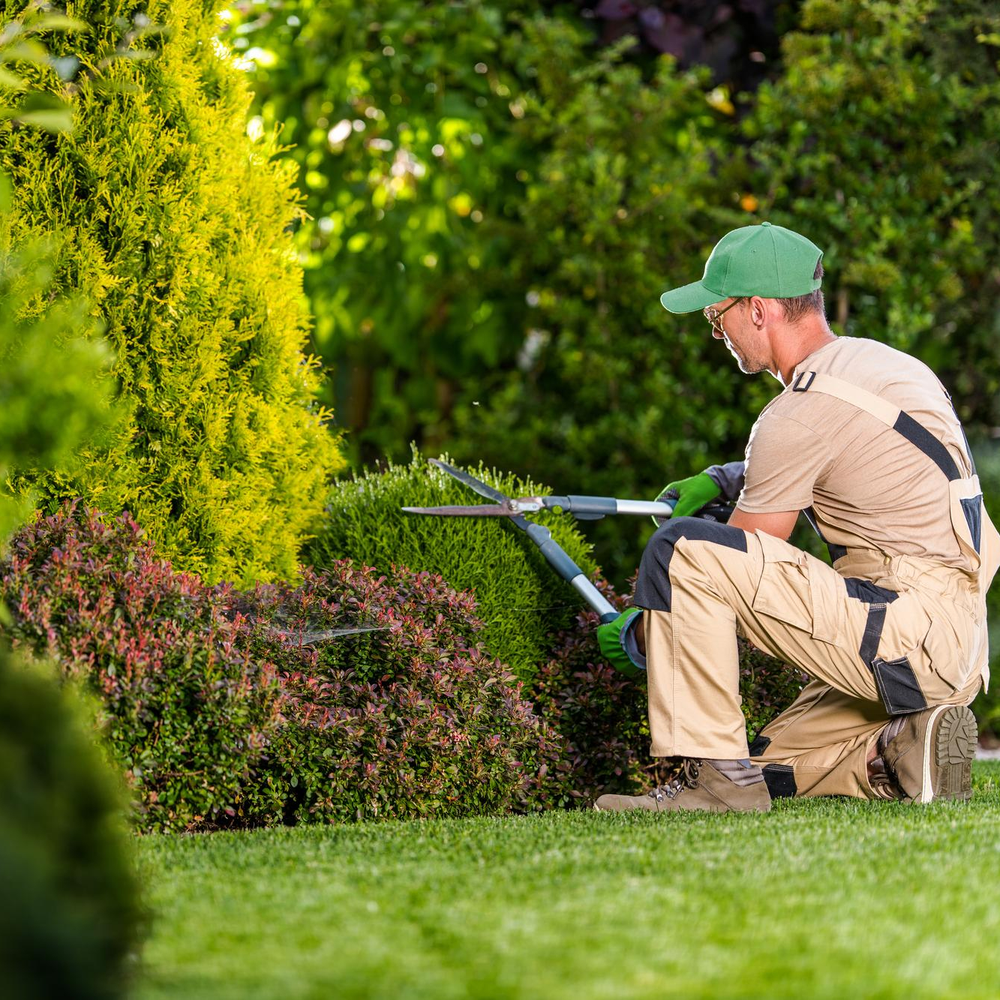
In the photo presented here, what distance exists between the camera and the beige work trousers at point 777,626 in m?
3.44

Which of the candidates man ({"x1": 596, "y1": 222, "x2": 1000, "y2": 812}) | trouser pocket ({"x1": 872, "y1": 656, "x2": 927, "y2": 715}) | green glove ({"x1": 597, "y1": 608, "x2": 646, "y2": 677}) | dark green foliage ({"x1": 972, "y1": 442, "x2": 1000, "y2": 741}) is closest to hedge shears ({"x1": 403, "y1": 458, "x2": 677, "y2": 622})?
green glove ({"x1": 597, "y1": 608, "x2": 646, "y2": 677})

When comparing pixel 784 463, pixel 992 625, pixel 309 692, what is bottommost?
pixel 992 625

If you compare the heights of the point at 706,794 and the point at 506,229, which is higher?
the point at 506,229

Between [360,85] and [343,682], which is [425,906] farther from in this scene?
[360,85]

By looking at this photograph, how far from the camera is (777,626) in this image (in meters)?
3.50

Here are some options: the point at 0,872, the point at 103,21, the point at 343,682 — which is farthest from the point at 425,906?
the point at 103,21

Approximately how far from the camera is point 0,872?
1.30 meters

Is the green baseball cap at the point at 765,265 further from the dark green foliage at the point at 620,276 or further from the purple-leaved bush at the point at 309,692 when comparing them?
the dark green foliage at the point at 620,276

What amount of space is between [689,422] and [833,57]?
6.53 feet

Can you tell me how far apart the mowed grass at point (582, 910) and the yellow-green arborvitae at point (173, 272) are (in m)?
1.25

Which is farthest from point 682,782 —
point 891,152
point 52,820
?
point 891,152

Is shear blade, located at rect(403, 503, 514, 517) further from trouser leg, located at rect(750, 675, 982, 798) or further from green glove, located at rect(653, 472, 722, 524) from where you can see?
trouser leg, located at rect(750, 675, 982, 798)

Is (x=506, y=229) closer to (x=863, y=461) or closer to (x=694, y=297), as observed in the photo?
(x=694, y=297)

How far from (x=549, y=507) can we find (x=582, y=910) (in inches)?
90.3
